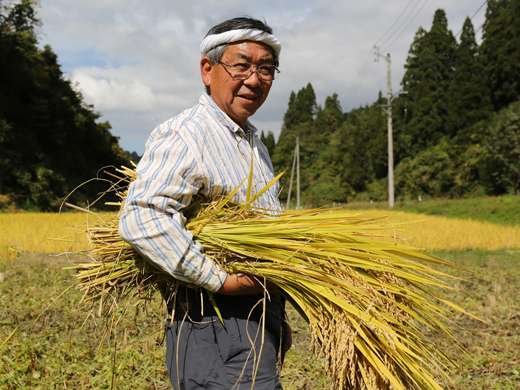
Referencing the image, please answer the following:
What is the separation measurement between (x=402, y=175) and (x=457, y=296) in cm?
2921

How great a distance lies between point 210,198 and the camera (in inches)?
52.2

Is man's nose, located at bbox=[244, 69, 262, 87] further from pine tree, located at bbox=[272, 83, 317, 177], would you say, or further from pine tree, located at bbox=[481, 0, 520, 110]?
pine tree, located at bbox=[272, 83, 317, 177]

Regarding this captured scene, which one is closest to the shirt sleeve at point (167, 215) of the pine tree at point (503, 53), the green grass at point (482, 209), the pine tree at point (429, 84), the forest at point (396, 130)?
the green grass at point (482, 209)

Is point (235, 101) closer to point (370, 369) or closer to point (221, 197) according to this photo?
point (221, 197)

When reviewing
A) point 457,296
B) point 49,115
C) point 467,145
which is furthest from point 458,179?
point 457,296

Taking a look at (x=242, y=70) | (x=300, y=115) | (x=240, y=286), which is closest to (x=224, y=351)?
(x=240, y=286)

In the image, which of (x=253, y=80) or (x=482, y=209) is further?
(x=482, y=209)

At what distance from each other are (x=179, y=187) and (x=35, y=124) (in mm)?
25380

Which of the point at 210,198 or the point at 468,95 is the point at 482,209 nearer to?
the point at 468,95

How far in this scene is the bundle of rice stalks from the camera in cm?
130

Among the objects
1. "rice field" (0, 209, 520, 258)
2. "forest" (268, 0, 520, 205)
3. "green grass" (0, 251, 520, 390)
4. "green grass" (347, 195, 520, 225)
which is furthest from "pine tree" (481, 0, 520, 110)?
"green grass" (0, 251, 520, 390)

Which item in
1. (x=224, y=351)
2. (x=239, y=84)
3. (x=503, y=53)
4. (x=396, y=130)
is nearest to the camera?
(x=224, y=351)

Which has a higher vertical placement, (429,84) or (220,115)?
(429,84)

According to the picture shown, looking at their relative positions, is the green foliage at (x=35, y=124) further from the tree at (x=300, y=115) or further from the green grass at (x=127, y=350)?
the tree at (x=300, y=115)
